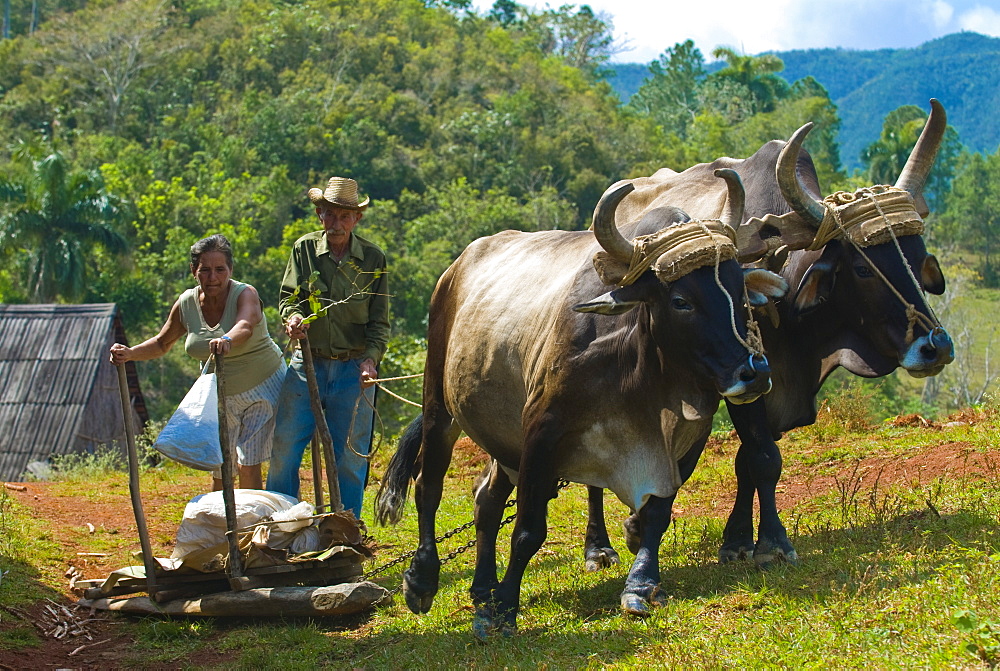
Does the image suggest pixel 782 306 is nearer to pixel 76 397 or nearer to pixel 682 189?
pixel 682 189

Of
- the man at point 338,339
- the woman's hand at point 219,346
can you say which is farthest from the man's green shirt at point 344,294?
the woman's hand at point 219,346

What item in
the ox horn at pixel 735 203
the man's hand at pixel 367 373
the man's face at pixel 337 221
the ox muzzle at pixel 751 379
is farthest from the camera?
the man's face at pixel 337 221

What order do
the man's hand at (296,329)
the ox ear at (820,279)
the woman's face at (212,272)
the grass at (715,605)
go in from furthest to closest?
the woman's face at (212,272), the man's hand at (296,329), the ox ear at (820,279), the grass at (715,605)

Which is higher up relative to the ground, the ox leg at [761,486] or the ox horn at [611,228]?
the ox horn at [611,228]

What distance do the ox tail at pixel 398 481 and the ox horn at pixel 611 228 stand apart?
98.3 inches

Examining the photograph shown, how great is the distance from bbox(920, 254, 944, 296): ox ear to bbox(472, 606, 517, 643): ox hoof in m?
2.76

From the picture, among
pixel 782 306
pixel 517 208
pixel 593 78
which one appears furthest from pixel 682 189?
pixel 593 78

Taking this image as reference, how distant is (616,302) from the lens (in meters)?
4.98

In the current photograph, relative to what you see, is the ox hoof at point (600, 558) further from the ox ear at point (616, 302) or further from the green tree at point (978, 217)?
the green tree at point (978, 217)

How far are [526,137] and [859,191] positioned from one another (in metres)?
52.0

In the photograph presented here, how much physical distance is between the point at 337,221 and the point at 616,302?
2.69 meters

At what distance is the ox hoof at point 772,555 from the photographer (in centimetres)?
568

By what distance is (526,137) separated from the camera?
187ft

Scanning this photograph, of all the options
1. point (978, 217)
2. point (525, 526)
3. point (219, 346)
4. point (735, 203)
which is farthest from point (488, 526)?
point (978, 217)
